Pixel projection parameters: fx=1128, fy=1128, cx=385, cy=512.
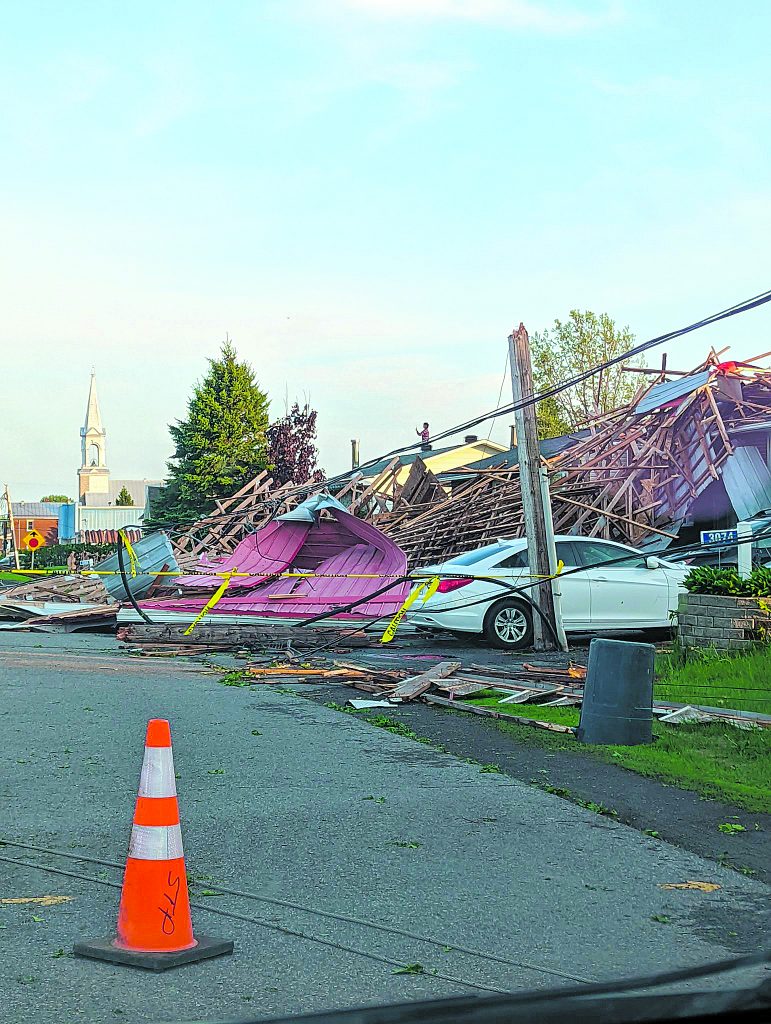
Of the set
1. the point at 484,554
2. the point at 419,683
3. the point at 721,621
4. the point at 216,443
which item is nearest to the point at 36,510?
the point at 216,443

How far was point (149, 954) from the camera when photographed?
13.8 feet

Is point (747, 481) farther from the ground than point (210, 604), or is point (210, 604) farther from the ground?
point (747, 481)

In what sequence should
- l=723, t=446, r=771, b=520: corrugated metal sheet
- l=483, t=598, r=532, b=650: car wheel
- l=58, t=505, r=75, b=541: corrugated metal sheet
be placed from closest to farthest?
1. l=483, t=598, r=532, b=650: car wheel
2. l=723, t=446, r=771, b=520: corrugated metal sheet
3. l=58, t=505, r=75, b=541: corrugated metal sheet

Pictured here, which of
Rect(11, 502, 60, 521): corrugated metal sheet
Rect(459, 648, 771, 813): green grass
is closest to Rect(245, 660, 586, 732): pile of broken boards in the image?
Rect(459, 648, 771, 813): green grass

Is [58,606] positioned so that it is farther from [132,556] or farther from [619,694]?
[619,694]

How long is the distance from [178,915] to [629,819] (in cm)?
322

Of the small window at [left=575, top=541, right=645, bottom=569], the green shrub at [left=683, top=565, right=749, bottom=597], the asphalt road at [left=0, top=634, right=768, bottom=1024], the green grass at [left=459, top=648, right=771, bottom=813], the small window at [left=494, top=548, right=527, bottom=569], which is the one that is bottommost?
the asphalt road at [left=0, top=634, right=768, bottom=1024]

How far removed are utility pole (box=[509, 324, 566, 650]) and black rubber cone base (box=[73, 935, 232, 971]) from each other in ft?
39.7

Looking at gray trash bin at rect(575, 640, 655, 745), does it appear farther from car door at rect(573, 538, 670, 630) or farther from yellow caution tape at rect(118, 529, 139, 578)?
yellow caution tape at rect(118, 529, 139, 578)

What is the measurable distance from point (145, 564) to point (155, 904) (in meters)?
17.5

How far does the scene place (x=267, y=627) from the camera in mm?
18500

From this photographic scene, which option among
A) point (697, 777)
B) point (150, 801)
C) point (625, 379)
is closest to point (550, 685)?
point (697, 777)

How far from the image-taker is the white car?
1723 centimetres

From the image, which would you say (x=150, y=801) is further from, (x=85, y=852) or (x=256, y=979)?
(x=85, y=852)
